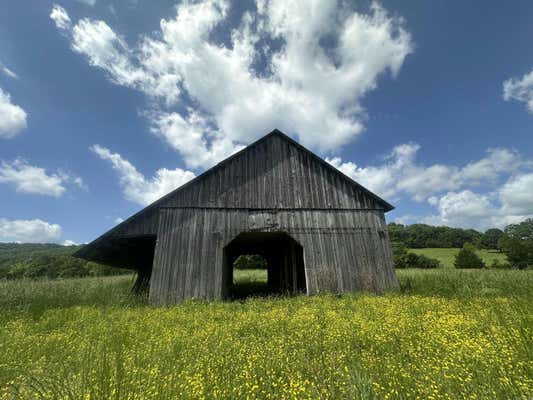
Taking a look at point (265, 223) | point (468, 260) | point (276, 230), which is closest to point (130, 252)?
point (265, 223)

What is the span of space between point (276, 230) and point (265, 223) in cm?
63

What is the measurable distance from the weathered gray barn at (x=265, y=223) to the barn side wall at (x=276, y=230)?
43 mm

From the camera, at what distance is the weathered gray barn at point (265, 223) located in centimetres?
1041

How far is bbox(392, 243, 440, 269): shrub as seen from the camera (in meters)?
49.2

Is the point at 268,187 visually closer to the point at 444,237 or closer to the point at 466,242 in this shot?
the point at 466,242

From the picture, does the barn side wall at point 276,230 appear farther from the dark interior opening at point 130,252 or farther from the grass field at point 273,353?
the grass field at point 273,353

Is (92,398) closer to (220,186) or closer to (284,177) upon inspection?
(220,186)

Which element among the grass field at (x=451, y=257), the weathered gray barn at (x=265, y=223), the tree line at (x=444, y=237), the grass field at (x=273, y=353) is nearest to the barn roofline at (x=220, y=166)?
the weathered gray barn at (x=265, y=223)

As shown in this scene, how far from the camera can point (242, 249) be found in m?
19.2

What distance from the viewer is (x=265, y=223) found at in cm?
1120

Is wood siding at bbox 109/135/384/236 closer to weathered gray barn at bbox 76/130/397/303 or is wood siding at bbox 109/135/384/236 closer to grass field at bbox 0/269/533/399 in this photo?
weathered gray barn at bbox 76/130/397/303

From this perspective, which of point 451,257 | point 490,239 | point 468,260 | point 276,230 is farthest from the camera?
point 490,239

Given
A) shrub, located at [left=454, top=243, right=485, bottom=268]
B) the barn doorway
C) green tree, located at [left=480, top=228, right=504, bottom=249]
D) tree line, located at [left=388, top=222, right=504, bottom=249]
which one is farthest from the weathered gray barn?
green tree, located at [left=480, top=228, right=504, bottom=249]

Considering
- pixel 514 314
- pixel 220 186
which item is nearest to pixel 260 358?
pixel 514 314
